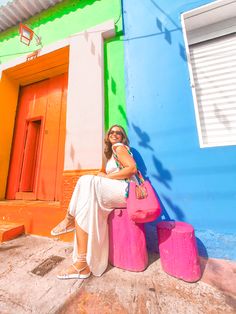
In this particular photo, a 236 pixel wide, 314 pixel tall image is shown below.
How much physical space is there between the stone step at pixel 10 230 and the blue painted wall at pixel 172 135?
2.16m

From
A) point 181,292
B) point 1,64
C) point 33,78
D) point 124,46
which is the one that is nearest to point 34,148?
point 33,78

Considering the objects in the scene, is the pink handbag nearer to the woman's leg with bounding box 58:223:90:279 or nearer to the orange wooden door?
the woman's leg with bounding box 58:223:90:279

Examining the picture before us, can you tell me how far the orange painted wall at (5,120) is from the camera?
139 inches

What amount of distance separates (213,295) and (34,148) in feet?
12.7

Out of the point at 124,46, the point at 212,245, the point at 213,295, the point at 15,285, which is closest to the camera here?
the point at 213,295

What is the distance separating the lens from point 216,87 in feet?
7.94

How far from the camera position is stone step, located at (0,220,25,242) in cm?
237

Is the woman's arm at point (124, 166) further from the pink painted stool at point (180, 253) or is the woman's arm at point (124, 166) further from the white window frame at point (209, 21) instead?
the white window frame at point (209, 21)

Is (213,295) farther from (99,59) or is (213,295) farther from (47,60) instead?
(47,60)

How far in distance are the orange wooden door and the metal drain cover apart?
1.37 m

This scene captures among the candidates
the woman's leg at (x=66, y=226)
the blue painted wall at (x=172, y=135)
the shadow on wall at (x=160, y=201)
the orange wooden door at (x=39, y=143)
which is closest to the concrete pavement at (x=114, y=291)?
the shadow on wall at (x=160, y=201)

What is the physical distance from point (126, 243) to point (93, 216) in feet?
1.49

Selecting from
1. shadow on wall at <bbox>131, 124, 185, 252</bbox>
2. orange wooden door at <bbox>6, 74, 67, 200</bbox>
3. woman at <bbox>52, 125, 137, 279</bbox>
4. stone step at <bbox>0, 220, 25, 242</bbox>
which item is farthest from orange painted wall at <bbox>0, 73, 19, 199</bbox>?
shadow on wall at <bbox>131, 124, 185, 252</bbox>

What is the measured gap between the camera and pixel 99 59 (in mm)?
2748
